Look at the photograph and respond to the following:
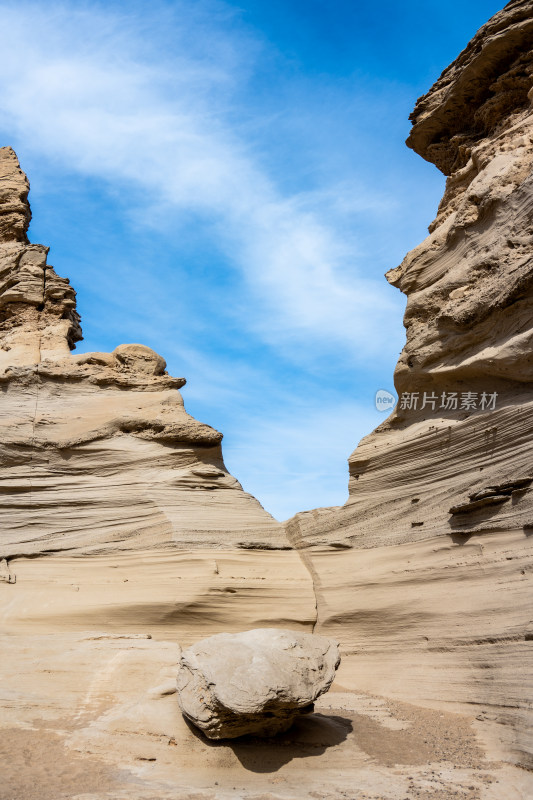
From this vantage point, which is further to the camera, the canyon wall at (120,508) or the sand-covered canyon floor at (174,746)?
the canyon wall at (120,508)

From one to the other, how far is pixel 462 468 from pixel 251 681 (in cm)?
446

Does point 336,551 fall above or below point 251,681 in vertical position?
above

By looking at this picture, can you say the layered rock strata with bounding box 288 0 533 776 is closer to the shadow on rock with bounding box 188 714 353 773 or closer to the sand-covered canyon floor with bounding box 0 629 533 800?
the sand-covered canyon floor with bounding box 0 629 533 800

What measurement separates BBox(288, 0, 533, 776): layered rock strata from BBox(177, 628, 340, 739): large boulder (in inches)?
72.0

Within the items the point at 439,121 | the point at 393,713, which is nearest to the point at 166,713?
the point at 393,713

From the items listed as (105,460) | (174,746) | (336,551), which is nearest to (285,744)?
(174,746)

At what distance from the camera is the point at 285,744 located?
277 inches

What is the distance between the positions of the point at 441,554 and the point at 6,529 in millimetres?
6557

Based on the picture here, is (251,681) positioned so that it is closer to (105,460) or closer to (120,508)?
(120,508)

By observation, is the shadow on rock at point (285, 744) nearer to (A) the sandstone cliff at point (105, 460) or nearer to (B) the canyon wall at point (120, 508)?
(B) the canyon wall at point (120, 508)

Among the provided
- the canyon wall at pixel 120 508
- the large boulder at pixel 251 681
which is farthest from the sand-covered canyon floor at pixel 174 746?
the canyon wall at pixel 120 508

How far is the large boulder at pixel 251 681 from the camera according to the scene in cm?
659

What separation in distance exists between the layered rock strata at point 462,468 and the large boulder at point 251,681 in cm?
183

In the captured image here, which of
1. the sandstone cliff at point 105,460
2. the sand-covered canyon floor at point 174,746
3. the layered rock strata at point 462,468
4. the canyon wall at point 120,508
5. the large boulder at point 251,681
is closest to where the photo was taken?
the sand-covered canyon floor at point 174,746
